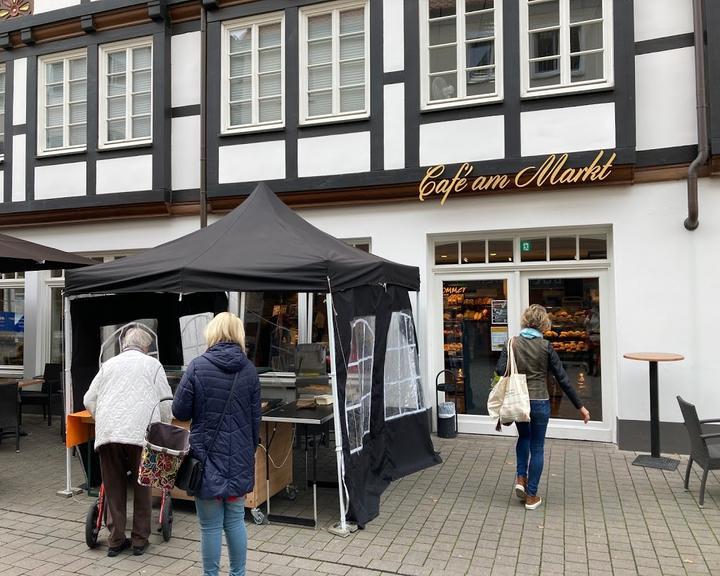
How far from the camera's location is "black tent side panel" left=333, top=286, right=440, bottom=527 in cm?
489

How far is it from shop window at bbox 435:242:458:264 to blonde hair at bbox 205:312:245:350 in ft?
16.1

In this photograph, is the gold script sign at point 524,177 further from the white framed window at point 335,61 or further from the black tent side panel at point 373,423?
the black tent side panel at point 373,423

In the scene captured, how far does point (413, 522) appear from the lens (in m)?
4.99

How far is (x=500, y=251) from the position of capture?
796 cm

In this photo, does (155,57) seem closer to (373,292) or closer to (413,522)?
(373,292)

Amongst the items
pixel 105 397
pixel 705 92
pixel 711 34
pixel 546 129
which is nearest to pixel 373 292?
pixel 105 397

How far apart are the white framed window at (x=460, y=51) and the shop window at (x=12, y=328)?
7.73 meters

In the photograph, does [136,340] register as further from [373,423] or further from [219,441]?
[373,423]

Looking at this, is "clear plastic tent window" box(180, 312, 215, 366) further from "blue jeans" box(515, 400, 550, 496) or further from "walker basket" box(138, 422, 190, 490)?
"blue jeans" box(515, 400, 550, 496)

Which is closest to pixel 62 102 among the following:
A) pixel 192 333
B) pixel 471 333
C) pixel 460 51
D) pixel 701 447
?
pixel 192 333

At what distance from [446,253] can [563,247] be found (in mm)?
1505

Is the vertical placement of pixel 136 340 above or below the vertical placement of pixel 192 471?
above

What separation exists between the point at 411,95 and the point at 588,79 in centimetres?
220

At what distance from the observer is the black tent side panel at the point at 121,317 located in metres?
6.10
